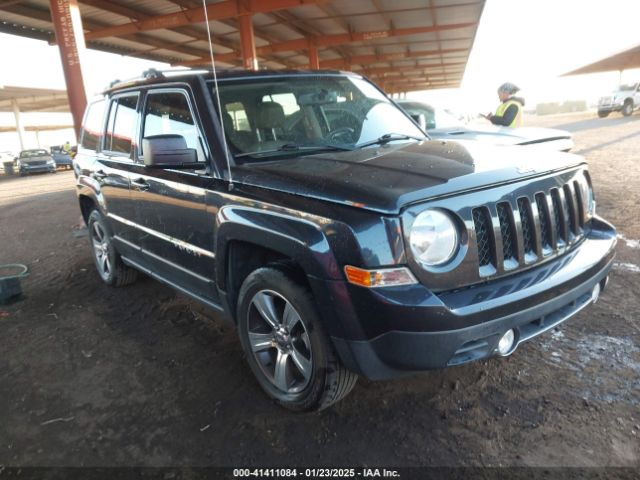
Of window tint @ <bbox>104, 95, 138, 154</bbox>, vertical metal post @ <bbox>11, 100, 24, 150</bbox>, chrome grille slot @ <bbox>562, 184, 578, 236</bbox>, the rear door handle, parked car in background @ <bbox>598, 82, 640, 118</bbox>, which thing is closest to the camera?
chrome grille slot @ <bbox>562, 184, 578, 236</bbox>

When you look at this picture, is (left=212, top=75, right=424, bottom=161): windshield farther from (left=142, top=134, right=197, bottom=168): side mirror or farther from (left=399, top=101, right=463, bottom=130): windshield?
(left=399, top=101, right=463, bottom=130): windshield

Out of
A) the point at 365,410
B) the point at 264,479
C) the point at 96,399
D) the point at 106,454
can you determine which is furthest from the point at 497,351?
the point at 96,399

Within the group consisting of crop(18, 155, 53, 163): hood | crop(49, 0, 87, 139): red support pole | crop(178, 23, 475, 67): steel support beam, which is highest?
crop(178, 23, 475, 67): steel support beam

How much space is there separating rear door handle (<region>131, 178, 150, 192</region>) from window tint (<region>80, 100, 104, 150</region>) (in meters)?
1.17

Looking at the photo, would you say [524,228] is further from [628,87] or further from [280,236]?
[628,87]

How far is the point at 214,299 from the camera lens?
306 centimetres

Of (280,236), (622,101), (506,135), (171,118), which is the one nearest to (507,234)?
(280,236)

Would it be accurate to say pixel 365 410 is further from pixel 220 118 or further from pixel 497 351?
pixel 220 118

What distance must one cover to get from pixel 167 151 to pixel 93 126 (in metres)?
2.48

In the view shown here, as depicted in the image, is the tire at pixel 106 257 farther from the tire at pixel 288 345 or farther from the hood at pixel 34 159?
the hood at pixel 34 159

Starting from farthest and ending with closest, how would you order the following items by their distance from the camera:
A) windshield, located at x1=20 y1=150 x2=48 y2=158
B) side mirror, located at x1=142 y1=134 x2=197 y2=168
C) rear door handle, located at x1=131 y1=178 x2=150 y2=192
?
windshield, located at x1=20 y1=150 x2=48 y2=158 → rear door handle, located at x1=131 y1=178 x2=150 y2=192 → side mirror, located at x1=142 y1=134 x2=197 y2=168

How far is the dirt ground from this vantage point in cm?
228

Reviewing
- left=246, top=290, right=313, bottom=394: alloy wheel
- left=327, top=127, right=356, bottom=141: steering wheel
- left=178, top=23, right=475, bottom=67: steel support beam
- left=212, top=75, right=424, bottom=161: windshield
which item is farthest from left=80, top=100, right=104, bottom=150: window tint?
left=178, top=23, right=475, bottom=67: steel support beam

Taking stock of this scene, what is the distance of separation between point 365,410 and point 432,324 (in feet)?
2.92
